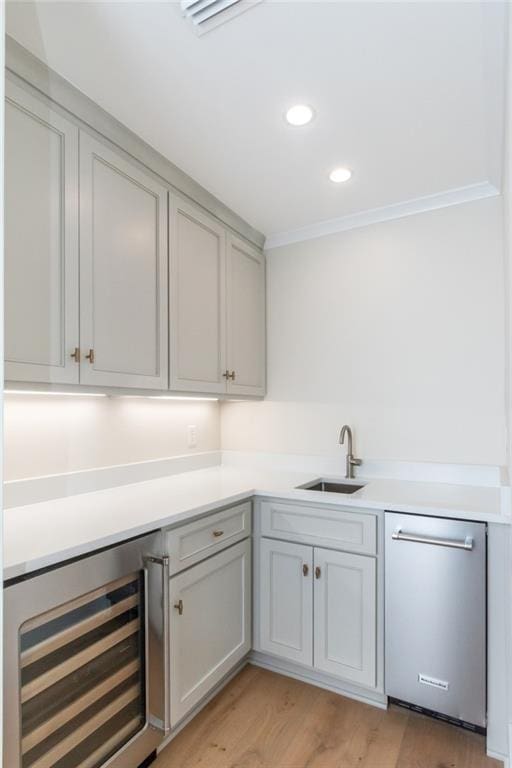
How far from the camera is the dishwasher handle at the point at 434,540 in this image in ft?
5.47

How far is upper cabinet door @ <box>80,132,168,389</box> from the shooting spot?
5.33ft

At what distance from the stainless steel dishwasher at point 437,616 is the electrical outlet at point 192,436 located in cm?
126

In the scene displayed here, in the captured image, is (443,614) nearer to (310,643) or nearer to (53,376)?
(310,643)

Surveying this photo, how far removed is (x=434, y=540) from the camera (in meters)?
1.73

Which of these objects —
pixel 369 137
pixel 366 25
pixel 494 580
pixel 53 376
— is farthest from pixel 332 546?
pixel 366 25

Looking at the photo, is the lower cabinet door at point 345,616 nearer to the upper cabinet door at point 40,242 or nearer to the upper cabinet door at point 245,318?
the upper cabinet door at point 245,318

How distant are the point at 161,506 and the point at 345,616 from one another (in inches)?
37.6

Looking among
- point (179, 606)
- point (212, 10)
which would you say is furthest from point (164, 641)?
point (212, 10)

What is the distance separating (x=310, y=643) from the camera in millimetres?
1993

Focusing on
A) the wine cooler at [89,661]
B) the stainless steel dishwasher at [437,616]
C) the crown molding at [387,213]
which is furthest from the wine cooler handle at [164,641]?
the crown molding at [387,213]

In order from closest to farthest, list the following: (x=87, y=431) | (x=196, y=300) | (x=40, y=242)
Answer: (x=40, y=242), (x=87, y=431), (x=196, y=300)

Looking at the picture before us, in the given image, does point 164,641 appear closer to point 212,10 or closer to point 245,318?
point 245,318

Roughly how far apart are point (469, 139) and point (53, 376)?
6.22ft

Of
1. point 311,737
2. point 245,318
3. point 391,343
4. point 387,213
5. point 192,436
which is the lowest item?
point 311,737
